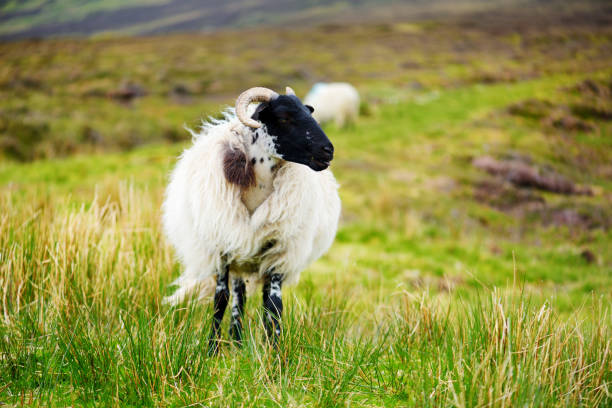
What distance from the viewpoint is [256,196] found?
399 cm

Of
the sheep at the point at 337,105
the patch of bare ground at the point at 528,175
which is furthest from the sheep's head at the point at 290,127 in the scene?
the sheep at the point at 337,105

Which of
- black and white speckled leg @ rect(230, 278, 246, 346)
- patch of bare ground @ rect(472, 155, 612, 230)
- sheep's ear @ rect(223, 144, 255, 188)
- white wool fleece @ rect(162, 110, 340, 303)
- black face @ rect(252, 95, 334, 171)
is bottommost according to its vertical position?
patch of bare ground @ rect(472, 155, 612, 230)

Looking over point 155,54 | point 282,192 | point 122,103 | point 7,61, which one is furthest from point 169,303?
point 155,54

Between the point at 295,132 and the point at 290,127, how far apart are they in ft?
0.23

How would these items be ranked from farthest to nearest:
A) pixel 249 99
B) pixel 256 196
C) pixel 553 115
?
pixel 553 115, pixel 256 196, pixel 249 99

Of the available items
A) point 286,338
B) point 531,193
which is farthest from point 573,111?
point 286,338

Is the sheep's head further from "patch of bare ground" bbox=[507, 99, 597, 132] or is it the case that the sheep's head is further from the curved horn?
"patch of bare ground" bbox=[507, 99, 597, 132]

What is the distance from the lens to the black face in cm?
362

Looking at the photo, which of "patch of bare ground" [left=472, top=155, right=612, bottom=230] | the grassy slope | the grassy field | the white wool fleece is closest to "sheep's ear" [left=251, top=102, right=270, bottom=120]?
the white wool fleece

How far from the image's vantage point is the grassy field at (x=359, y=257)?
3035mm

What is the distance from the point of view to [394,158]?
645 inches

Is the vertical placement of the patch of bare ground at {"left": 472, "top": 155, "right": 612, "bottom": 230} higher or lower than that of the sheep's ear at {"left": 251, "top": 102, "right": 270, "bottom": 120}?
lower

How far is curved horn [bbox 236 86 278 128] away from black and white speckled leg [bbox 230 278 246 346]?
1.70m

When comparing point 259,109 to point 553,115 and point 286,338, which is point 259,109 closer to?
point 286,338
